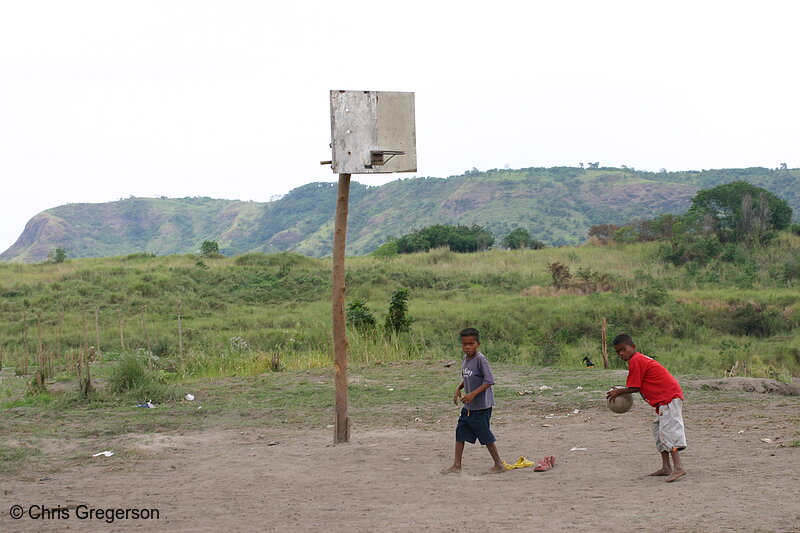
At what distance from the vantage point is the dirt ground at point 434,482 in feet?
18.5

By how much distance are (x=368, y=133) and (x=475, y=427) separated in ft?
11.2

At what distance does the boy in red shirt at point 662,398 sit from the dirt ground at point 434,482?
195 millimetres

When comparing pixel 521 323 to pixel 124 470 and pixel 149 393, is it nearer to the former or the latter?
pixel 149 393

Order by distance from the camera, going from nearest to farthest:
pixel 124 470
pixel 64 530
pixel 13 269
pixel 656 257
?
pixel 64 530 → pixel 124 470 → pixel 13 269 → pixel 656 257

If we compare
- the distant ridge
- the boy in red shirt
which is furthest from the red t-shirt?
the distant ridge

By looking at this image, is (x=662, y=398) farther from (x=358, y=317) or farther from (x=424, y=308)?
(x=424, y=308)

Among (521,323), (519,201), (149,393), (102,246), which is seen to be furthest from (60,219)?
(149,393)

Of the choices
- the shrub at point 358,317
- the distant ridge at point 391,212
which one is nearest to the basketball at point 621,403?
the shrub at point 358,317

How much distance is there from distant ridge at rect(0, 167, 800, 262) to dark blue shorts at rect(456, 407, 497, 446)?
75.3 metres

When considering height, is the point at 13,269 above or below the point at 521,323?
above

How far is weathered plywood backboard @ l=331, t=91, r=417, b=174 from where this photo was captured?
28.4 ft

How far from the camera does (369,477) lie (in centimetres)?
727

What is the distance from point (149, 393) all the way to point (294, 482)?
6.01 meters

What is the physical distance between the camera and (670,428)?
264 inches
